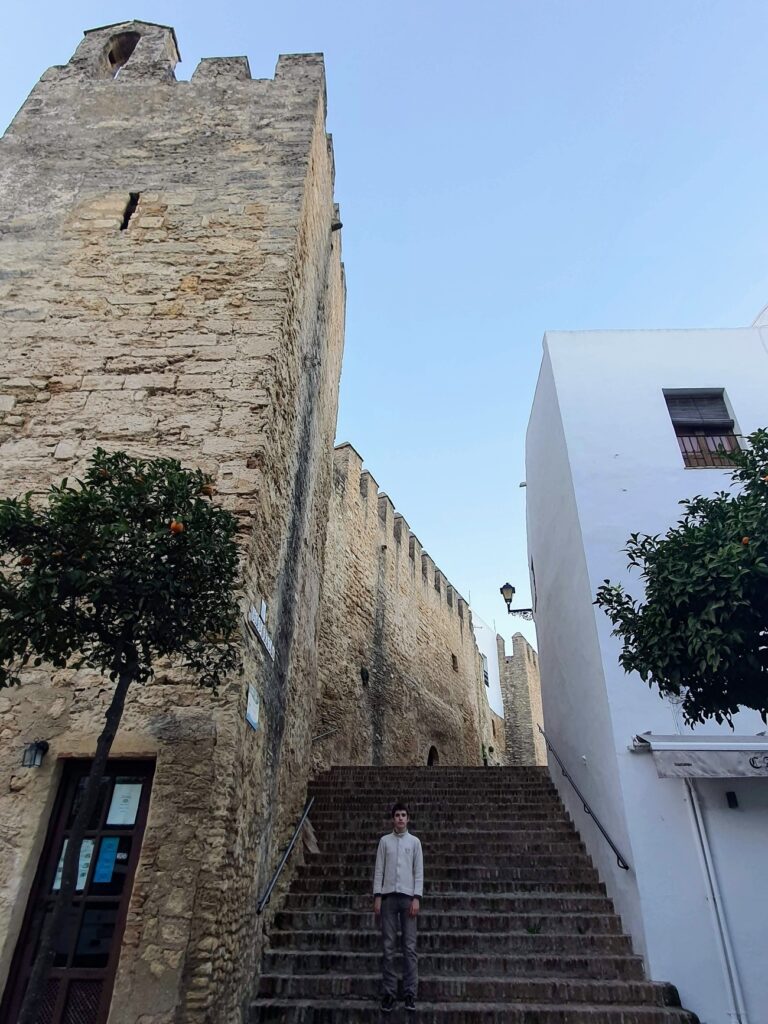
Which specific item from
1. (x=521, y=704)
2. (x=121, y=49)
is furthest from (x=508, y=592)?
(x=521, y=704)

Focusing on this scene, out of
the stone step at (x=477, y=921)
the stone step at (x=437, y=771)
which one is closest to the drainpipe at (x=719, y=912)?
the stone step at (x=477, y=921)

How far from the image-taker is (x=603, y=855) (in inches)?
191

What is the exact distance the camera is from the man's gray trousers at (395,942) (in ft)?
11.9

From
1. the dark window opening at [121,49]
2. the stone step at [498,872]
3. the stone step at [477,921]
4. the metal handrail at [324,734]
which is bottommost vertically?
the stone step at [477,921]

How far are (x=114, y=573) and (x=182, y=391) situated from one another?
2.39 meters

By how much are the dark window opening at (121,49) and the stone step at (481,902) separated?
8863mm

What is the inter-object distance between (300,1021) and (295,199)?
20.5 ft

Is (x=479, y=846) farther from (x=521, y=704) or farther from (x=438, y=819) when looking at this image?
(x=521, y=704)

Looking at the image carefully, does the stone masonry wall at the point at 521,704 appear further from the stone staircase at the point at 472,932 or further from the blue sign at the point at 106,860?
the blue sign at the point at 106,860

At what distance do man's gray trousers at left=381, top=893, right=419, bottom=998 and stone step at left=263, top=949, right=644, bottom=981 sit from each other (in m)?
0.32

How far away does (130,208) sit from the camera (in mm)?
5750

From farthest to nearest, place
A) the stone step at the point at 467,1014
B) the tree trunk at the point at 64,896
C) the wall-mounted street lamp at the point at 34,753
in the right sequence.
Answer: the stone step at the point at 467,1014, the wall-mounted street lamp at the point at 34,753, the tree trunk at the point at 64,896

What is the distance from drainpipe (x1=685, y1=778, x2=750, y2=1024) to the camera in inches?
148

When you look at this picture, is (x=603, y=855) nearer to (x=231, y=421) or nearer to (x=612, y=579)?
(x=612, y=579)
